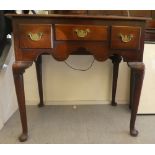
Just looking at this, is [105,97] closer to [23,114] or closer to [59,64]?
[59,64]

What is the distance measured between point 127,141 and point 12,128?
0.66 m

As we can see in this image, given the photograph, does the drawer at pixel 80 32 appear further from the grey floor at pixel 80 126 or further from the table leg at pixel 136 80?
the grey floor at pixel 80 126

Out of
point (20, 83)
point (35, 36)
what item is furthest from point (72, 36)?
point (20, 83)

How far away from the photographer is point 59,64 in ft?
4.64

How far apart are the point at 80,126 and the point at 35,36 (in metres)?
0.60

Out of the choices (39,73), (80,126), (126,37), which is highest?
(126,37)

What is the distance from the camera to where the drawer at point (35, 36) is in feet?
2.82

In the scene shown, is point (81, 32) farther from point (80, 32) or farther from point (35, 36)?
point (35, 36)

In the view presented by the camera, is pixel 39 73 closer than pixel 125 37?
No

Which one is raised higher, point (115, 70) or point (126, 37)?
point (126, 37)

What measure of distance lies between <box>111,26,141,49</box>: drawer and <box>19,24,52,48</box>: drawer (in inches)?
11.8

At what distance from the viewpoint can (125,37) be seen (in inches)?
35.6

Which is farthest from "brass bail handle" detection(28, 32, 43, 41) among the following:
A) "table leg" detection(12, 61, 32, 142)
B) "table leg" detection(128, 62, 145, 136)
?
"table leg" detection(128, 62, 145, 136)
